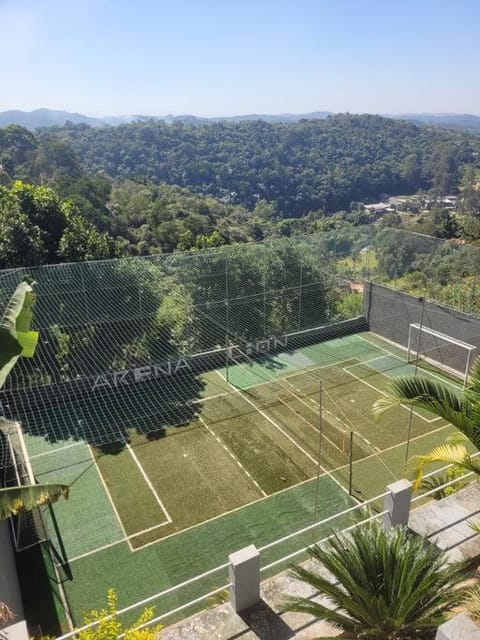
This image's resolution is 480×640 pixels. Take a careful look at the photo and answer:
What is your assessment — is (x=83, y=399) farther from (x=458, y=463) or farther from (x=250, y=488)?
(x=458, y=463)

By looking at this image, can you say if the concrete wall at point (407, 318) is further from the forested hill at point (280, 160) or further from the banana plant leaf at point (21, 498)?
the forested hill at point (280, 160)

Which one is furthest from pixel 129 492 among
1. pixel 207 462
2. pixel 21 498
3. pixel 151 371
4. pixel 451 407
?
pixel 451 407

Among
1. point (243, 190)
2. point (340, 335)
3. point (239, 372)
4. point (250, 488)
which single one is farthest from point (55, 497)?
point (243, 190)

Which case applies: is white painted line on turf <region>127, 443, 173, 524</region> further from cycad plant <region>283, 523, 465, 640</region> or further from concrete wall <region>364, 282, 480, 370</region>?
concrete wall <region>364, 282, 480, 370</region>

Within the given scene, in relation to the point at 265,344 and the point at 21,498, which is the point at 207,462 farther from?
the point at 21,498

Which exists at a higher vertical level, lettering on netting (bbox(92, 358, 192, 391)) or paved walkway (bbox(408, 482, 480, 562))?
paved walkway (bbox(408, 482, 480, 562))

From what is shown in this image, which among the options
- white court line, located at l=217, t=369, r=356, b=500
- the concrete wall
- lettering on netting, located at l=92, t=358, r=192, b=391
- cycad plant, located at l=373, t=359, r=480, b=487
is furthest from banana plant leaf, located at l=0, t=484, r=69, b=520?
the concrete wall

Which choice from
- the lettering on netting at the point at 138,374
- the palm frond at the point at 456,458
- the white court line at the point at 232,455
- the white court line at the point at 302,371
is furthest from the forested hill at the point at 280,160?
the palm frond at the point at 456,458
